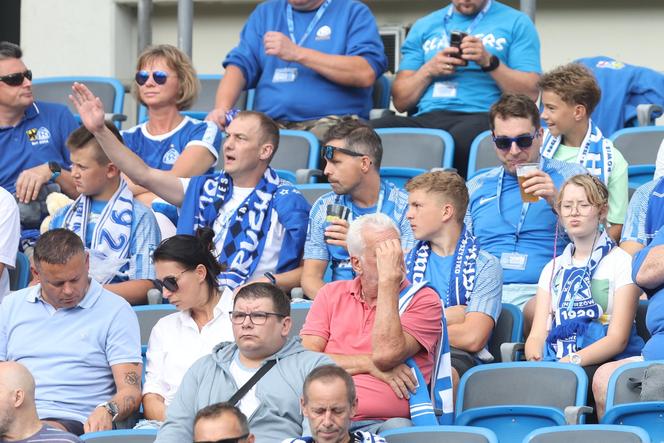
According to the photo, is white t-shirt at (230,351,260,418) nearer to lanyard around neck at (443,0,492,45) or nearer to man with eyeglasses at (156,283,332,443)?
man with eyeglasses at (156,283,332,443)

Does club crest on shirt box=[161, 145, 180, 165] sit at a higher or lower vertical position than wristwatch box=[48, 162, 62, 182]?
higher

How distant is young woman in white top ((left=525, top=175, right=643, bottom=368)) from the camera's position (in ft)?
20.0

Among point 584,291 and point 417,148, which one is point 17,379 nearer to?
point 584,291

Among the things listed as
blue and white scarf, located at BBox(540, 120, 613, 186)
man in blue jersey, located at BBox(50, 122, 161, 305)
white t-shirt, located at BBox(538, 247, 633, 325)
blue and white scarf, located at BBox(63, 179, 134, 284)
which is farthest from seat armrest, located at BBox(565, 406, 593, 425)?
blue and white scarf, located at BBox(63, 179, 134, 284)

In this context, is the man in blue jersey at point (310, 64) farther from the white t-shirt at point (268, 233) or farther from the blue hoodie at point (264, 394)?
the blue hoodie at point (264, 394)

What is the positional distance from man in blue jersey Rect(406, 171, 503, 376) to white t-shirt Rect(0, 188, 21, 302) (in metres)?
1.85

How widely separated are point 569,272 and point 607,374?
612 mm

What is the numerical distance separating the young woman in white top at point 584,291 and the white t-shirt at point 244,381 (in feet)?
4.22

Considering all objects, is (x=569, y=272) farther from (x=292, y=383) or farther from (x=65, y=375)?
(x=65, y=375)

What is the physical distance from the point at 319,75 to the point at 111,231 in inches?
81.8

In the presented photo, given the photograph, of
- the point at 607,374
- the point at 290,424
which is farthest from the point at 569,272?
the point at 290,424

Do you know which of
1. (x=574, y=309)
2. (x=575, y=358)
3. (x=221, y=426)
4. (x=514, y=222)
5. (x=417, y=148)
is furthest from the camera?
(x=417, y=148)

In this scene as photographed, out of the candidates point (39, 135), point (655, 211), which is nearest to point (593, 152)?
point (655, 211)

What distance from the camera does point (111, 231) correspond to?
6961 millimetres
